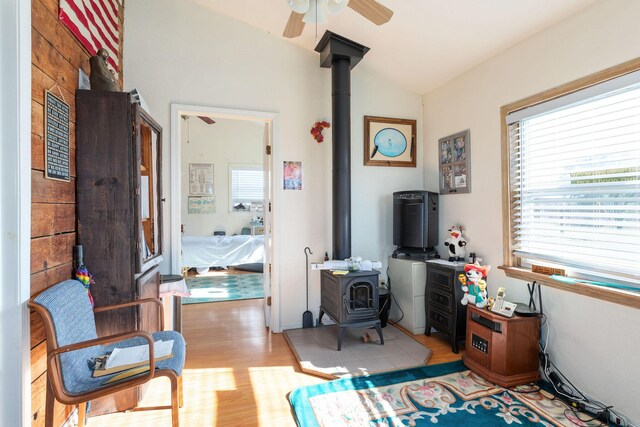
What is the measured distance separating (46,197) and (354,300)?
2.27m

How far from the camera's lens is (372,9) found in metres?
1.95

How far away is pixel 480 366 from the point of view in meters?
2.33

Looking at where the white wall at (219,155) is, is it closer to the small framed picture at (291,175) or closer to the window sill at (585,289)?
the small framed picture at (291,175)

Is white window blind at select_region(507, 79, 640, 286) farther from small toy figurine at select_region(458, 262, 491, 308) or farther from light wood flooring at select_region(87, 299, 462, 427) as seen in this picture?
light wood flooring at select_region(87, 299, 462, 427)

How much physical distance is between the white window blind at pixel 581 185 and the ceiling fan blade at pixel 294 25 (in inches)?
70.2

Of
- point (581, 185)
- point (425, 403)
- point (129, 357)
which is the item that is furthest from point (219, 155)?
point (581, 185)

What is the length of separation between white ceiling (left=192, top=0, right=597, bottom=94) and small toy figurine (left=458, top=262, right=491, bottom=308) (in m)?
1.82

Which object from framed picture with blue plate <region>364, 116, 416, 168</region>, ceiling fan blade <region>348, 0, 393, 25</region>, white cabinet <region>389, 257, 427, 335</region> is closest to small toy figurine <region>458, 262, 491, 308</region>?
white cabinet <region>389, 257, 427, 335</region>

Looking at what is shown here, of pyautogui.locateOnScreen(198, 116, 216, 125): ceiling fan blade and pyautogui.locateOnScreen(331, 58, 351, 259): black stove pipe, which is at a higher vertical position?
pyautogui.locateOnScreen(198, 116, 216, 125): ceiling fan blade

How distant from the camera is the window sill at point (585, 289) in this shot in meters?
1.77

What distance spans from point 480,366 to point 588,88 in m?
2.02

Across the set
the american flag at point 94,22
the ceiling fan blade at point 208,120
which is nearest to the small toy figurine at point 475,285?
the american flag at point 94,22

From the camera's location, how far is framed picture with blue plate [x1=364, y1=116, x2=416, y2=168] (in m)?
3.45

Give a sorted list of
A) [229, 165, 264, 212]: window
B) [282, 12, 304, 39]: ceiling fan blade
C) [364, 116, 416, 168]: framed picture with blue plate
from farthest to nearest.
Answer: [229, 165, 264, 212]: window
[364, 116, 416, 168]: framed picture with blue plate
[282, 12, 304, 39]: ceiling fan blade
